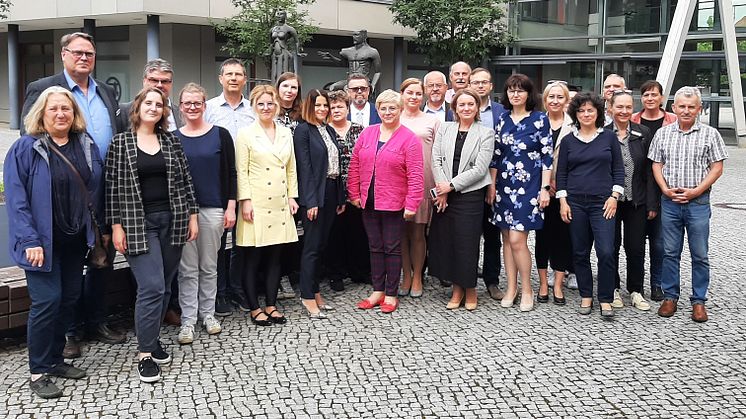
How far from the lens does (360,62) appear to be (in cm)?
1348

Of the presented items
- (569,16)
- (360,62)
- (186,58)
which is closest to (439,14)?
(569,16)

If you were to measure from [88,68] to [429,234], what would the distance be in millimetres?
3145

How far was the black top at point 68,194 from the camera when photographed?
4.51m

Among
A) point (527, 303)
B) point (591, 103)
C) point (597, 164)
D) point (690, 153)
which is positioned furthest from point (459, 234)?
point (690, 153)

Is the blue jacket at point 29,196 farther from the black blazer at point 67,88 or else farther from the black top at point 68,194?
the black blazer at point 67,88

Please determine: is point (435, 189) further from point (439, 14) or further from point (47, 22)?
point (47, 22)

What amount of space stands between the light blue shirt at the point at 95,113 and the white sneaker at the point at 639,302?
15.0ft

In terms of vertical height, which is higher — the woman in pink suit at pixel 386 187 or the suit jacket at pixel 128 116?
the suit jacket at pixel 128 116

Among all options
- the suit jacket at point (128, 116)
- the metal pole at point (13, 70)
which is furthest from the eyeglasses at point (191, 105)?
the metal pole at point (13, 70)

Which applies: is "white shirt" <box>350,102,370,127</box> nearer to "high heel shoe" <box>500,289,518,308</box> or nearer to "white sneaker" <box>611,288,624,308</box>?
"high heel shoe" <box>500,289,518,308</box>

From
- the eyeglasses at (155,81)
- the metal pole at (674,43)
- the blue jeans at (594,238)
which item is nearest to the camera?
the eyeglasses at (155,81)

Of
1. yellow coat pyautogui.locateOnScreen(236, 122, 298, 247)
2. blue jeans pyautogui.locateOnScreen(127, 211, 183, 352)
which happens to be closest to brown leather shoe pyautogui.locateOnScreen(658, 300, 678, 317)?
yellow coat pyautogui.locateOnScreen(236, 122, 298, 247)

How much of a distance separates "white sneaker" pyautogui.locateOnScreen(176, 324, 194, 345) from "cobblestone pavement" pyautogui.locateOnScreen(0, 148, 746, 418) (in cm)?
7

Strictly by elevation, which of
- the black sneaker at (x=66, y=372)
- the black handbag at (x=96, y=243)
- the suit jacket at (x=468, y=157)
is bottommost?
the black sneaker at (x=66, y=372)
